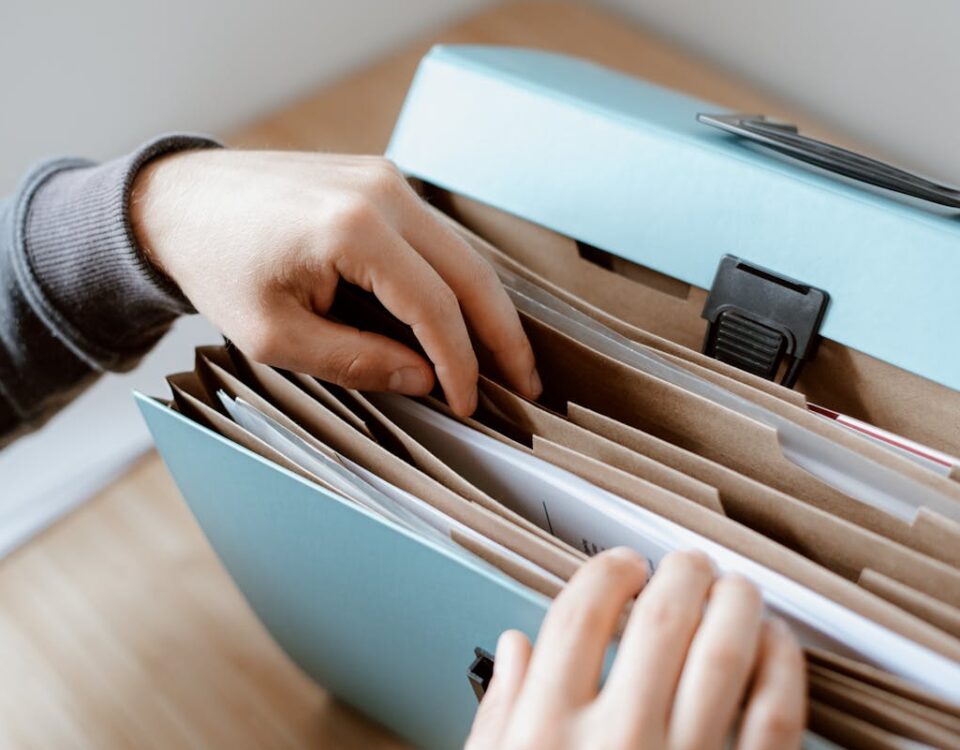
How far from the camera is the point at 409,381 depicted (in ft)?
1.55

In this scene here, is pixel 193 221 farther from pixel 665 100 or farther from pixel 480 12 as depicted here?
pixel 480 12

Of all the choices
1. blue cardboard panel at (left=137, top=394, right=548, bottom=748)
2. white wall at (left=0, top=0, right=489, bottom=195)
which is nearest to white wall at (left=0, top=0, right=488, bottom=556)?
white wall at (left=0, top=0, right=489, bottom=195)

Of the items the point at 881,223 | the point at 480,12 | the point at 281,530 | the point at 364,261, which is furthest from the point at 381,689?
the point at 480,12

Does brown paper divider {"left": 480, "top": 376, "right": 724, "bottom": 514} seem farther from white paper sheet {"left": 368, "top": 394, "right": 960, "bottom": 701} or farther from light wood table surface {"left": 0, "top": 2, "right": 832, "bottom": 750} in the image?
light wood table surface {"left": 0, "top": 2, "right": 832, "bottom": 750}

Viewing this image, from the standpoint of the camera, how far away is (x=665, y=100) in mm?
630

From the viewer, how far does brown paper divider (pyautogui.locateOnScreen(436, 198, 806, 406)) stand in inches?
17.2

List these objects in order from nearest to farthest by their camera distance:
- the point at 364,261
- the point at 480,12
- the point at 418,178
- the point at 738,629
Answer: the point at 738,629
the point at 364,261
the point at 418,178
the point at 480,12

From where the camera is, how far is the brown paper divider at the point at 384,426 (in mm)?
395

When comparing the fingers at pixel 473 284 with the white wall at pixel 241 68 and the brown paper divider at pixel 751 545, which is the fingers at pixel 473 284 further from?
the white wall at pixel 241 68

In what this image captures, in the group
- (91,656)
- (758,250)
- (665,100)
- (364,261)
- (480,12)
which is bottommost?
(91,656)

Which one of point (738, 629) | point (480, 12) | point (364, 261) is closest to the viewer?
point (738, 629)

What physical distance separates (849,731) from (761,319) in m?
0.21

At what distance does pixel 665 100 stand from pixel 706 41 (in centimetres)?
47

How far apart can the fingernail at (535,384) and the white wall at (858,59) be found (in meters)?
0.61
